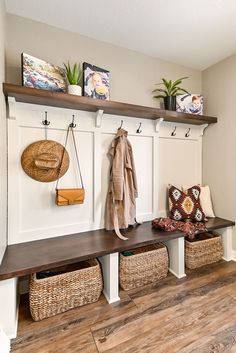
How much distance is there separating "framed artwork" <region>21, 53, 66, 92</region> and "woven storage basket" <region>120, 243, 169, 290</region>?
163 cm

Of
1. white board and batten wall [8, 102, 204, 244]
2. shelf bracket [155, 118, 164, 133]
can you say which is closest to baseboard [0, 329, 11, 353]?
white board and batten wall [8, 102, 204, 244]

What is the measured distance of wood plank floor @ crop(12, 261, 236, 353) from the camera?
1.21m

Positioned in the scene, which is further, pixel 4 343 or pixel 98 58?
pixel 98 58

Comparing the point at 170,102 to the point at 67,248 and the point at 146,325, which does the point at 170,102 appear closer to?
the point at 67,248

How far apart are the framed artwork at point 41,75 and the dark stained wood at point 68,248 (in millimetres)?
1329

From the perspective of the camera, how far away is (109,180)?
2.05 metres

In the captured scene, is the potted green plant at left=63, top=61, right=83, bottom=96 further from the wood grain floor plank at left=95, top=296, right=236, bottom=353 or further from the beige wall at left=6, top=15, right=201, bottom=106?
the wood grain floor plank at left=95, top=296, right=236, bottom=353

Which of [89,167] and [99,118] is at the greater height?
[99,118]

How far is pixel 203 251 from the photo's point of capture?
2109 mm

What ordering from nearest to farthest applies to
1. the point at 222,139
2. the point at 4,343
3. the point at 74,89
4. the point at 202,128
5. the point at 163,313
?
1. the point at 4,343
2. the point at 163,313
3. the point at 74,89
4. the point at 222,139
5. the point at 202,128

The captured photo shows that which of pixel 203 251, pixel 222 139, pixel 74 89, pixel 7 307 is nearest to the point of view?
pixel 7 307

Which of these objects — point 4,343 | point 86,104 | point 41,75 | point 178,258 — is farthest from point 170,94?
point 4,343

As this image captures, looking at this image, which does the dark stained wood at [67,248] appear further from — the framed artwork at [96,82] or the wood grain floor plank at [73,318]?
the framed artwork at [96,82]

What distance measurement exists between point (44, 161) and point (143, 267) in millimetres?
1303
